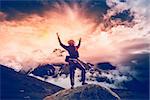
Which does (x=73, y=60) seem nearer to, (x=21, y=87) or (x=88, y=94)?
(x=88, y=94)

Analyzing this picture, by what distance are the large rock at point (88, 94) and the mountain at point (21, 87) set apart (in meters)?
0.55

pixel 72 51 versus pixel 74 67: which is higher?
pixel 72 51

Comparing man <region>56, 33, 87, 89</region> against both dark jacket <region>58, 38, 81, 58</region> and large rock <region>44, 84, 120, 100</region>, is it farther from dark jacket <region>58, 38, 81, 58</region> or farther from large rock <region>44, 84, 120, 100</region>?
large rock <region>44, 84, 120, 100</region>

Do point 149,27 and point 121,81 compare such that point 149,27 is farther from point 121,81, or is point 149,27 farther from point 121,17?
point 121,81

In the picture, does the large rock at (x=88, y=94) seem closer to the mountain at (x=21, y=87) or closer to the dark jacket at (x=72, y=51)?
the mountain at (x=21, y=87)

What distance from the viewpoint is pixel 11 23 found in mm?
8320

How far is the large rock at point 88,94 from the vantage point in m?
7.24

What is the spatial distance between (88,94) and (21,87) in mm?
1443

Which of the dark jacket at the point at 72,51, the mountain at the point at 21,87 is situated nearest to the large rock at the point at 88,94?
the mountain at the point at 21,87

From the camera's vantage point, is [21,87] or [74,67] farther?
[21,87]

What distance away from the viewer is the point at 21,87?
7949 millimetres

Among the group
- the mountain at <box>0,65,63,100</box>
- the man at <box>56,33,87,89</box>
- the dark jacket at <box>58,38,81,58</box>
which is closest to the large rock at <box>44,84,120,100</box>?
the man at <box>56,33,87,89</box>

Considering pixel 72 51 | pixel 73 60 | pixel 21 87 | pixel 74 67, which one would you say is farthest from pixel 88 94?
pixel 21 87

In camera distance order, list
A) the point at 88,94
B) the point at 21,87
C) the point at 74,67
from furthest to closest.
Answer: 1. the point at 21,87
2. the point at 74,67
3. the point at 88,94
